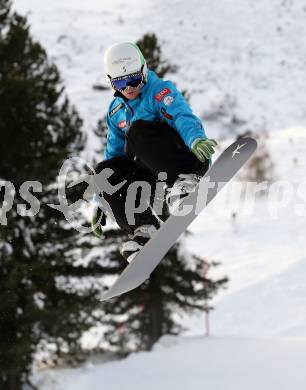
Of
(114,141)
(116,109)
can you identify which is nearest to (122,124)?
(116,109)

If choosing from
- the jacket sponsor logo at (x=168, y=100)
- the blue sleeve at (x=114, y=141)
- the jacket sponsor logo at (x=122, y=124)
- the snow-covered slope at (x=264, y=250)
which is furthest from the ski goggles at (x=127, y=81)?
the snow-covered slope at (x=264, y=250)

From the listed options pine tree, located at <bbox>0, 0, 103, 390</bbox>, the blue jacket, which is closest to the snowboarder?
the blue jacket

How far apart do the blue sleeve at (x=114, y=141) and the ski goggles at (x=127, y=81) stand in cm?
51

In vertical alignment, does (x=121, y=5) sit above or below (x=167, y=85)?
above

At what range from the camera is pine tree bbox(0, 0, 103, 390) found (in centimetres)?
1203

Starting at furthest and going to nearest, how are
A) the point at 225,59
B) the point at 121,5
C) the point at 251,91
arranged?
1. the point at 121,5
2. the point at 225,59
3. the point at 251,91

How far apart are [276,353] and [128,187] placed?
8.57 metres

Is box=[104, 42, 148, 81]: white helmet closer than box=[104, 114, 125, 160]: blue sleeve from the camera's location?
Yes

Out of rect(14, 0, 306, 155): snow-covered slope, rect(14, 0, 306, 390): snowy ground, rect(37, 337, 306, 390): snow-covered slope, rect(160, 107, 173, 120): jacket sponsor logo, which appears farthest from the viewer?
rect(14, 0, 306, 155): snow-covered slope

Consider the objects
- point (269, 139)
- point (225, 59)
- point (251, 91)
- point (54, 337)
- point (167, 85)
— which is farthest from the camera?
point (225, 59)

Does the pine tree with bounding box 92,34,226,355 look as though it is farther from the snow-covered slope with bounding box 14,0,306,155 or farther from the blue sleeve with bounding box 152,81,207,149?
the snow-covered slope with bounding box 14,0,306,155

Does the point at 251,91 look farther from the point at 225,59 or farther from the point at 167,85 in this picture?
the point at 167,85

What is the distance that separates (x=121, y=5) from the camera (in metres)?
47.1

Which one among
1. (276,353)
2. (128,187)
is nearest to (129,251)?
(128,187)
